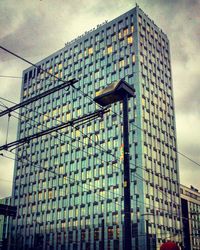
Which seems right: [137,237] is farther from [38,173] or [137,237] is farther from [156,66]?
[156,66]

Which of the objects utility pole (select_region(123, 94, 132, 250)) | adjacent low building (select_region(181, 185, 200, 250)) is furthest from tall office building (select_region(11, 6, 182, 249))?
utility pole (select_region(123, 94, 132, 250))

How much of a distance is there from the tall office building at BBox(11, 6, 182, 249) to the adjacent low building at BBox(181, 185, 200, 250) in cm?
1072

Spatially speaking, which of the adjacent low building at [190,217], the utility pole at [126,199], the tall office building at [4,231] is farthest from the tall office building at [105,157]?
the utility pole at [126,199]

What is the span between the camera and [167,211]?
70250 mm

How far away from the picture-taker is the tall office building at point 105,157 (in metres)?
68.1

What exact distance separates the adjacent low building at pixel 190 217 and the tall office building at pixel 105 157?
10.7 metres

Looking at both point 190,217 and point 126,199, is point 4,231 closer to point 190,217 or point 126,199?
point 190,217

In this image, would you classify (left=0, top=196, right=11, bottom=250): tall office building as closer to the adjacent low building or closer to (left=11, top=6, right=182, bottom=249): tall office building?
(left=11, top=6, right=182, bottom=249): tall office building

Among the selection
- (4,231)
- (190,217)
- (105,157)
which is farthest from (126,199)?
(4,231)

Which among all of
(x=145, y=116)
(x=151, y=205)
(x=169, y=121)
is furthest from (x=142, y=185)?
(x=169, y=121)

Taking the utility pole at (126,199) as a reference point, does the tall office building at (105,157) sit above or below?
above

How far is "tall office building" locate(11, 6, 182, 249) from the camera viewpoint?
68062 millimetres

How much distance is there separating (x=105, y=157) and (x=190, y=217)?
28429mm

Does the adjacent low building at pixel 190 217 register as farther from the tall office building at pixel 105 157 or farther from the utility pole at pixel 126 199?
the utility pole at pixel 126 199
